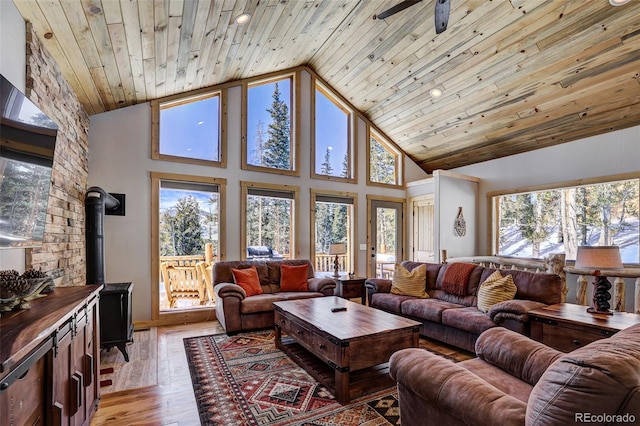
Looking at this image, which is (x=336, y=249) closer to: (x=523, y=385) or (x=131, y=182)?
(x=131, y=182)

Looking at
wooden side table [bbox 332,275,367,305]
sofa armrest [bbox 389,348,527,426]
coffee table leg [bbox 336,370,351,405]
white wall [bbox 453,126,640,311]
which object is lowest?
coffee table leg [bbox 336,370,351,405]

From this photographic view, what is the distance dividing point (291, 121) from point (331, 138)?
0.91 metres

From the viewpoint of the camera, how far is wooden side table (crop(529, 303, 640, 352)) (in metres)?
2.53

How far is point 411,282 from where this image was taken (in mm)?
4543

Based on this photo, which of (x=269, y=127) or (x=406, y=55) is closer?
(x=406, y=55)

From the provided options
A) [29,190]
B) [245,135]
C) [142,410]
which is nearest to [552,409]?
[142,410]

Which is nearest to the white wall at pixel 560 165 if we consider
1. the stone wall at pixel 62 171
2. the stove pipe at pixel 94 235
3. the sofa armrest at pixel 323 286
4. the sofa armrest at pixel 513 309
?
the sofa armrest at pixel 513 309

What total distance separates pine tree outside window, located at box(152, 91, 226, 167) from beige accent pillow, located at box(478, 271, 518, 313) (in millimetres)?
4152

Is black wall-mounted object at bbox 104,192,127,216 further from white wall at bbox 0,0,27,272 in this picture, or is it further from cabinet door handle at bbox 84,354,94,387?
cabinet door handle at bbox 84,354,94,387

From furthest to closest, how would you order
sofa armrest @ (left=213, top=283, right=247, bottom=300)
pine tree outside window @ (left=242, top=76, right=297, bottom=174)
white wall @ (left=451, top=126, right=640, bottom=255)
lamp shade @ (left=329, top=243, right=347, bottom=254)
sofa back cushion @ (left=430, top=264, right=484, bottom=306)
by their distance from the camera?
pine tree outside window @ (left=242, top=76, right=297, bottom=174) < lamp shade @ (left=329, top=243, right=347, bottom=254) < white wall @ (left=451, top=126, right=640, bottom=255) < sofa armrest @ (left=213, top=283, right=247, bottom=300) < sofa back cushion @ (left=430, top=264, right=484, bottom=306)

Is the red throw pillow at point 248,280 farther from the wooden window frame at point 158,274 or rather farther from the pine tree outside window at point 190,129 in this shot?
the pine tree outside window at point 190,129

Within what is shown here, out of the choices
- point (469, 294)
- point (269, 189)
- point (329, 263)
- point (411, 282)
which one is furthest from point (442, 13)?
point (329, 263)

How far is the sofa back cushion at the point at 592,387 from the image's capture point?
907mm

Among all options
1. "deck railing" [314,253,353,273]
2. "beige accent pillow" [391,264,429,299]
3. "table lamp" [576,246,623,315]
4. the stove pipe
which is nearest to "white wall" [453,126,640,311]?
"table lamp" [576,246,623,315]
